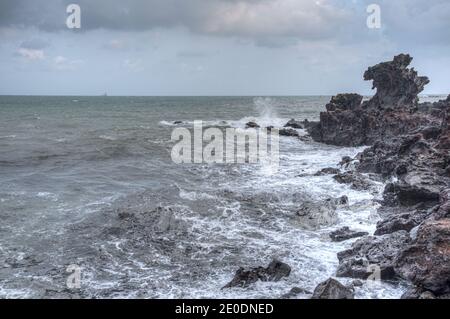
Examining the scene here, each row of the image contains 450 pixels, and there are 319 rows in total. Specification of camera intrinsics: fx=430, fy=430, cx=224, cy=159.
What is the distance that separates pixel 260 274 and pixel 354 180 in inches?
554

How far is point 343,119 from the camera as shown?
46469 millimetres

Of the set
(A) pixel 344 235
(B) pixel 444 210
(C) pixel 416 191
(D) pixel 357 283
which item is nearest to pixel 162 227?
(A) pixel 344 235

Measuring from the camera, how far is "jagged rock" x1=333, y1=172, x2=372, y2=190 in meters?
24.8

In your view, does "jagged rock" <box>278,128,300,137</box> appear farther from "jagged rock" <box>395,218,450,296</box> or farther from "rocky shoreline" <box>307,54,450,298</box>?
"jagged rock" <box>395,218,450,296</box>

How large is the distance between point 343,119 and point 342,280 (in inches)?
1397

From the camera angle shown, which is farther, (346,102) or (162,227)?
(346,102)

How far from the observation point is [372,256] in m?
14.1

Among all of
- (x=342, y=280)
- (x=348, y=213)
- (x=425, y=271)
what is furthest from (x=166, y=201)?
(x=425, y=271)

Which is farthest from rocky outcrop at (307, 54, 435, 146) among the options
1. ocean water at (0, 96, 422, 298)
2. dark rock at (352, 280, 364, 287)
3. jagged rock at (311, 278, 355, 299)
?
jagged rock at (311, 278, 355, 299)

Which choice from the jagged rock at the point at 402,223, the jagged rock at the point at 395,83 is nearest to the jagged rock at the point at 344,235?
the jagged rock at the point at 402,223

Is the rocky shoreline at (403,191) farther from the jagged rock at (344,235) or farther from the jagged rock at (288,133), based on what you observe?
the jagged rock at (288,133)

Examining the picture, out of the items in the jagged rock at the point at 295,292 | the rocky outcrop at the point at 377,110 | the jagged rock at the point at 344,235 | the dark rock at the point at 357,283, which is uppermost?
the rocky outcrop at the point at 377,110

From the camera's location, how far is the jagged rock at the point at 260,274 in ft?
43.9

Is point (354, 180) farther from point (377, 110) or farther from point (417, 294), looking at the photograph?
point (377, 110)
